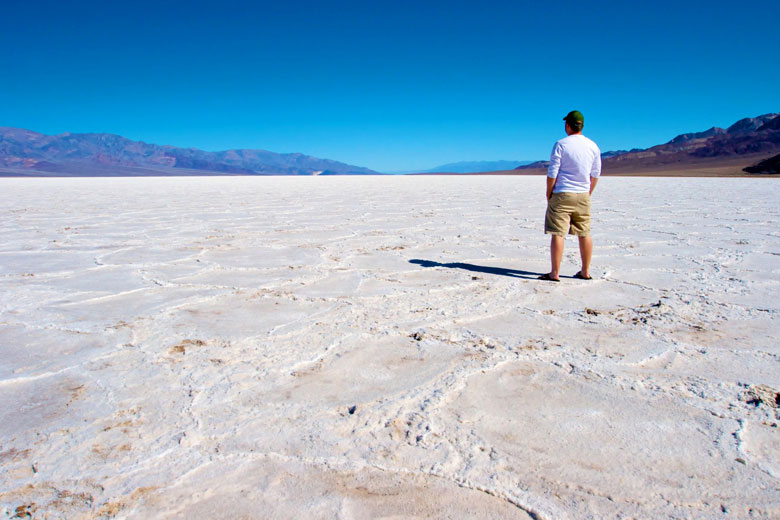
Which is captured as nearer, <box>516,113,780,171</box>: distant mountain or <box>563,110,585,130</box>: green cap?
<box>563,110,585,130</box>: green cap

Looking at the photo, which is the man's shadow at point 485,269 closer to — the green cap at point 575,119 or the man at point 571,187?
the man at point 571,187

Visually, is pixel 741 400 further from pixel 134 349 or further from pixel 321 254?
pixel 321 254

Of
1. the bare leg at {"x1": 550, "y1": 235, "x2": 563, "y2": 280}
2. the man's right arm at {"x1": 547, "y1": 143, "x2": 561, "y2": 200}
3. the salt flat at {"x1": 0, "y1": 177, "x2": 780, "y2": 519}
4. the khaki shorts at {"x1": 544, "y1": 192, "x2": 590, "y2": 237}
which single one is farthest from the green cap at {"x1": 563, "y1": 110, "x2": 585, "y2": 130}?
the salt flat at {"x1": 0, "y1": 177, "x2": 780, "y2": 519}

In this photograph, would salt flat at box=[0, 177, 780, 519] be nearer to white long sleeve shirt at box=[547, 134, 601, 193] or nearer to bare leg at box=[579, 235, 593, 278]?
bare leg at box=[579, 235, 593, 278]

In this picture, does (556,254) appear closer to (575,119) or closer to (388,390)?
(575,119)


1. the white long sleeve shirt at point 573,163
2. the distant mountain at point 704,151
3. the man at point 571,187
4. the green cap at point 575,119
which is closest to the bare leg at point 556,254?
the man at point 571,187

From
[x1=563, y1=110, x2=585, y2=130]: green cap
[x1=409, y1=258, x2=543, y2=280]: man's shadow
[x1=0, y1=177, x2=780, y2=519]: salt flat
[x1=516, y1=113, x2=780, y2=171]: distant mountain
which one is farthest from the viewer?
[x1=516, y1=113, x2=780, y2=171]: distant mountain

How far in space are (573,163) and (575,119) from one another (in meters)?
0.22

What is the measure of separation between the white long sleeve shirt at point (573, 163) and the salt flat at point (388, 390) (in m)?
0.51

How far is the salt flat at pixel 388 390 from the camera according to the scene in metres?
1.05

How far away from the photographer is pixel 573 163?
2.79m

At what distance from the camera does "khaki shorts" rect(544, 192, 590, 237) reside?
2.82 m

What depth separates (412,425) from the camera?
130cm

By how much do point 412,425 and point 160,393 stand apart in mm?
713
